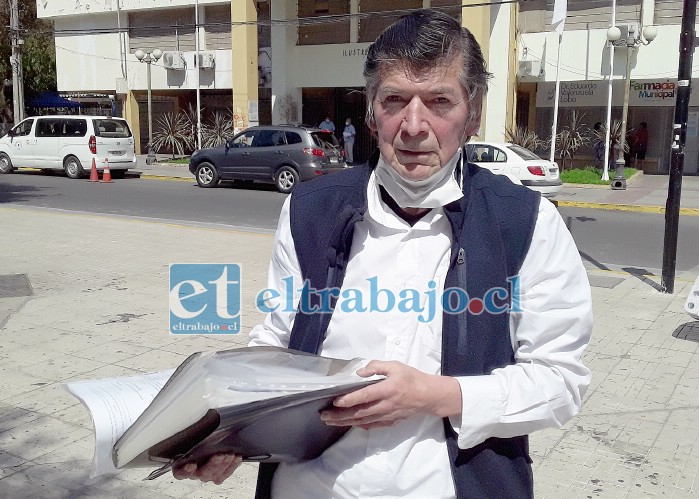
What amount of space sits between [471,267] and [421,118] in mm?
351

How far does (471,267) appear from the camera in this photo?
5.21 ft

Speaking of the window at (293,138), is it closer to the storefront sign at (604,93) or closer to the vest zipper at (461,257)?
the storefront sign at (604,93)

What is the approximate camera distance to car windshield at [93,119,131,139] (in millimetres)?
20031

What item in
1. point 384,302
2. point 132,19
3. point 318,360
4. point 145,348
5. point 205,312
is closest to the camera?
point 318,360

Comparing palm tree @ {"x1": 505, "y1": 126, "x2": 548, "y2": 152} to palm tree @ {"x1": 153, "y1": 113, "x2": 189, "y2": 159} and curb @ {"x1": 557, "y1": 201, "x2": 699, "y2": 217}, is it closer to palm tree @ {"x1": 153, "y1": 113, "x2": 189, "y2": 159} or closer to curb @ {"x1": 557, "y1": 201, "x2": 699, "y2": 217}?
curb @ {"x1": 557, "y1": 201, "x2": 699, "y2": 217}

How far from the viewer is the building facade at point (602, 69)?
20.8 metres

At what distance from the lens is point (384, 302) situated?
1678 millimetres

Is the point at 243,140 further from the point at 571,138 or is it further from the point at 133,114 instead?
the point at 133,114

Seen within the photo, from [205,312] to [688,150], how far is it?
786 inches

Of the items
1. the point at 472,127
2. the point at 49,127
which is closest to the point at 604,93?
the point at 49,127

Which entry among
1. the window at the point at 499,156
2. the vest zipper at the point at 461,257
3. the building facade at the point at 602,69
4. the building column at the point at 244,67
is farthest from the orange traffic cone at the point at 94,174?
the vest zipper at the point at 461,257

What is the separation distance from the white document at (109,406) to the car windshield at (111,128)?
19.7 meters

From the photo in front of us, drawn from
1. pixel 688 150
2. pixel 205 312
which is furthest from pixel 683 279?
pixel 688 150

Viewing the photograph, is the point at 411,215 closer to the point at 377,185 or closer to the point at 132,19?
the point at 377,185
